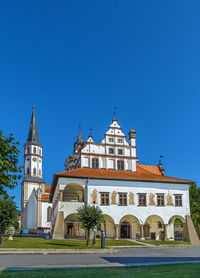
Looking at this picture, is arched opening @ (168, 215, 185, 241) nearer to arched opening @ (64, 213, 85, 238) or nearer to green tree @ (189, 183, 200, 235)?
green tree @ (189, 183, 200, 235)

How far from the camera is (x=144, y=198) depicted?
135ft

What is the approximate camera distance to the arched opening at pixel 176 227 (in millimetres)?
43037

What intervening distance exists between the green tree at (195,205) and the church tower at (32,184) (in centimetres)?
4757

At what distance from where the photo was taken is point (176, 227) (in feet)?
184

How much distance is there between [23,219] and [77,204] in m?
57.7

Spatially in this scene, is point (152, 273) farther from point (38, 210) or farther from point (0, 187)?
point (38, 210)

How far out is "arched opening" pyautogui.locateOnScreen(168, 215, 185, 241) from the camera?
43037mm

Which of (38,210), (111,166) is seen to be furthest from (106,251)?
(38,210)

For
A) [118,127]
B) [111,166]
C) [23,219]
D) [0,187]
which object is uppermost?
[118,127]

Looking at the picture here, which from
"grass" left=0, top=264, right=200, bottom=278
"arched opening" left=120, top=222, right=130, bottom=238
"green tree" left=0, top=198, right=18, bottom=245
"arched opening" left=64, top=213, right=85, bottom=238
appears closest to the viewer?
"grass" left=0, top=264, right=200, bottom=278

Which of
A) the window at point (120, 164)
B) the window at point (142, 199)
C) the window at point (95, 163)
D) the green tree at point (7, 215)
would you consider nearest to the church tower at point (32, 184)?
the window at point (95, 163)

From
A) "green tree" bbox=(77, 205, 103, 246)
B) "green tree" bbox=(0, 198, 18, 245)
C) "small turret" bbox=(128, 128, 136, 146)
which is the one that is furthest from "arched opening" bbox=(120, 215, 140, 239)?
"green tree" bbox=(0, 198, 18, 245)

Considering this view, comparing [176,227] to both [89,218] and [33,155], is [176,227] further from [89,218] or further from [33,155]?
[33,155]

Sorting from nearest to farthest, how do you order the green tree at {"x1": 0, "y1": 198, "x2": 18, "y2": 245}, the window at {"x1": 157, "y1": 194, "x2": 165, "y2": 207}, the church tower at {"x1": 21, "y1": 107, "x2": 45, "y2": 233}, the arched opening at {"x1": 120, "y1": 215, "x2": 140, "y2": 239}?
the green tree at {"x1": 0, "y1": 198, "x2": 18, "y2": 245}
the window at {"x1": 157, "y1": 194, "x2": 165, "y2": 207}
the arched opening at {"x1": 120, "y1": 215, "x2": 140, "y2": 239}
the church tower at {"x1": 21, "y1": 107, "x2": 45, "y2": 233}
